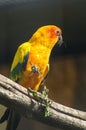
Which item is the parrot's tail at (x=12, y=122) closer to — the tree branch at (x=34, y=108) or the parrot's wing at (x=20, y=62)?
the parrot's wing at (x=20, y=62)

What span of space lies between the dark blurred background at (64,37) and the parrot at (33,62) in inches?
27.8

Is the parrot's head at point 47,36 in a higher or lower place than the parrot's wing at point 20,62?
higher

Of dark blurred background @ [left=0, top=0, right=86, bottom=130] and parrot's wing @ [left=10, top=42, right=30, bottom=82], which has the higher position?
parrot's wing @ [left=10, top=42, right=30, bottom=82]

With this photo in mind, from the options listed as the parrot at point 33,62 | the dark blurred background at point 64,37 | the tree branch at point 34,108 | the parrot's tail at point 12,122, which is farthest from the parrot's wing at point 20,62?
the dark blurred background at point 64,37

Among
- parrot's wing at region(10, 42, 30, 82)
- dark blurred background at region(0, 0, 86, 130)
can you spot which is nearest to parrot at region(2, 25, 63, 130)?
parrot's wing at region(10, 42, 30, 82)

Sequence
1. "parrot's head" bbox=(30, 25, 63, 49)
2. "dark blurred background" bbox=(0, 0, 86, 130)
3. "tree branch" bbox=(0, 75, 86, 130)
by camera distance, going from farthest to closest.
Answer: "dark blurred background" bbox=(0, 0, 86, 130)
"parrot's head" bbox=(30, 25, 63, 49)
"tree branch" bbox=(0, 75, 86, 130)

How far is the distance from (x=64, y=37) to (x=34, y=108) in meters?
1.64

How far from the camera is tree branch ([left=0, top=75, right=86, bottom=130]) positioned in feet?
7.79

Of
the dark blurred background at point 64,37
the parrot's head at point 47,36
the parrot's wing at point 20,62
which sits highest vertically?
the parrot's head at point 47,36

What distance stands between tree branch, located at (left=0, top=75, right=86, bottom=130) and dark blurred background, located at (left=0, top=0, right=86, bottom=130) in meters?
1.24

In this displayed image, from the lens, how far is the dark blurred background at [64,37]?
3789 mm

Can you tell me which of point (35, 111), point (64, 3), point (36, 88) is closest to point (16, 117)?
point (36, 88)

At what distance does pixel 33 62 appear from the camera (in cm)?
293

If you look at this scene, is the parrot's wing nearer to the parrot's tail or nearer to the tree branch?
the parrot's tail
